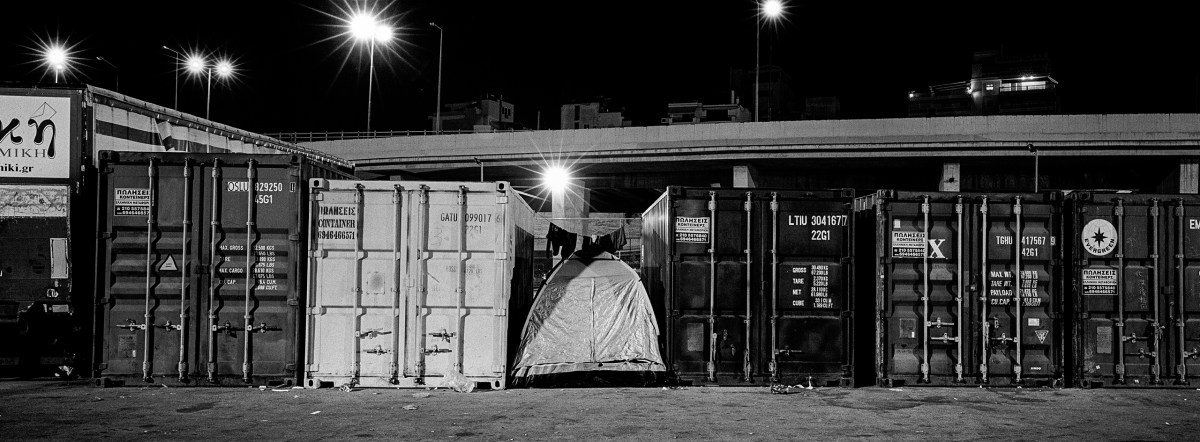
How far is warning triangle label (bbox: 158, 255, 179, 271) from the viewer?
10.1 m

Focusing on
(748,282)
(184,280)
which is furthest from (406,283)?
(748,282)

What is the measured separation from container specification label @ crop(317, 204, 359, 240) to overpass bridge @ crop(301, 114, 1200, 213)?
25901 millimetres

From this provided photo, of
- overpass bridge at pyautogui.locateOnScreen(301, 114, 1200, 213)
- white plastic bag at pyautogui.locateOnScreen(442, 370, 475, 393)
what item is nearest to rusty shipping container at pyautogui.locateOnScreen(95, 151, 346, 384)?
white plastic bag at pyautogui.locateOnScreen(442, 370, 475, 393)

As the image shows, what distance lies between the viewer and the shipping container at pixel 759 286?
10750mm

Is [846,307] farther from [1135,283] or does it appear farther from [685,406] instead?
[1135,283]

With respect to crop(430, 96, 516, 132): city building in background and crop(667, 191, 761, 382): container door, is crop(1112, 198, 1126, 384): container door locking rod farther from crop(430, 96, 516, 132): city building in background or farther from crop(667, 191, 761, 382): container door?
crop(430, 96, 516, 132): city building in background

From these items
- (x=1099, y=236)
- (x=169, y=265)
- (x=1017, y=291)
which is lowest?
(x=1017, y=291)

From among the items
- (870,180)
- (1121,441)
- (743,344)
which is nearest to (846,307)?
(743,344)

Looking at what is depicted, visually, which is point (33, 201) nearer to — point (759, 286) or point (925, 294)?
point (759, 286)

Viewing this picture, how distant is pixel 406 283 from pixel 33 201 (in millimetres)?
5011

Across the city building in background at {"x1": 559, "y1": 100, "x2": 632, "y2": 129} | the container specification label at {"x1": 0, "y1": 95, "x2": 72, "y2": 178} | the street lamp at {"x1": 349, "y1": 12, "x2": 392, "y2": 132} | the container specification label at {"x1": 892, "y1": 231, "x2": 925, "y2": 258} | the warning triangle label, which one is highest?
the city building in background at {"x1": 559, "y1": 100, "x2": 632, "y2": 129}

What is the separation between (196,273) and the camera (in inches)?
395

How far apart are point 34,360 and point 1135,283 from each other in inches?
575

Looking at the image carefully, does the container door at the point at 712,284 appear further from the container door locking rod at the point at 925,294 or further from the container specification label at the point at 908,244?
the container door locking rod at the point at 925,294
